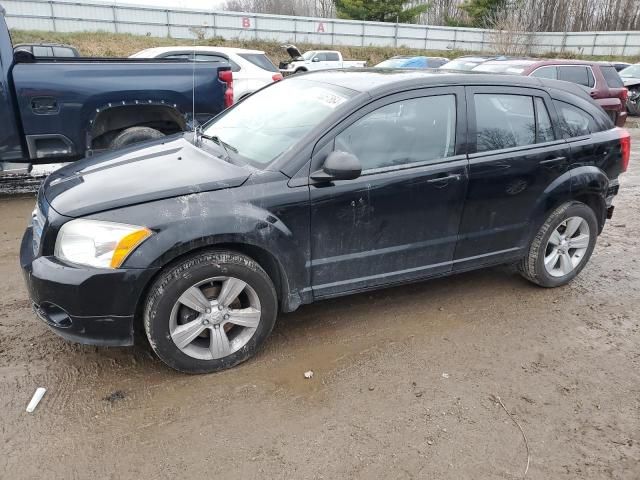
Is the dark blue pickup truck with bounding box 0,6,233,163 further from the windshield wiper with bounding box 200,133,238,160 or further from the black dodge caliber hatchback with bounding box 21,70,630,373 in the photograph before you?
the black dodge caliber hatchback with bounding box 21,70,630,373

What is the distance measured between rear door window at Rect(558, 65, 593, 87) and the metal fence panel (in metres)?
20.4

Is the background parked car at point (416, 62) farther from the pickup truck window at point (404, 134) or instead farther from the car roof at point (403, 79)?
the pickup truck window at point (404, 134)

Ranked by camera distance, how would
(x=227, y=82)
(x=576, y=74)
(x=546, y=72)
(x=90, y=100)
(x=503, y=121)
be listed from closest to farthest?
(x=503, y=121)
(x=90, y=100)
(x=227, y=82)
(x=546, y=72)
(x=576, y=74)

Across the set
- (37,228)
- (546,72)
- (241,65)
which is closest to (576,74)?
(546,72)

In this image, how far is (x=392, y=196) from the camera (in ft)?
10.6

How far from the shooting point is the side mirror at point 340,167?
9.53 ft

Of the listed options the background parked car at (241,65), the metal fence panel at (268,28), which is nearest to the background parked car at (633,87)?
the background parked car at (241,65)

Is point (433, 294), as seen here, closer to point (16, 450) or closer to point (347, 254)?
point (347, 254)

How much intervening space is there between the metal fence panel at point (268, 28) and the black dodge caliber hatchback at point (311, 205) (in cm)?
2594

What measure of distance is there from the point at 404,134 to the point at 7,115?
436 centimetres

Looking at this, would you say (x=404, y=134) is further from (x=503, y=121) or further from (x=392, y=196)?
(x=503, y=121)

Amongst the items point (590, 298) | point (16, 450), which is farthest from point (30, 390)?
point (590, 298)

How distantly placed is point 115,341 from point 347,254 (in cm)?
144

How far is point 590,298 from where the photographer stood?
411cm
